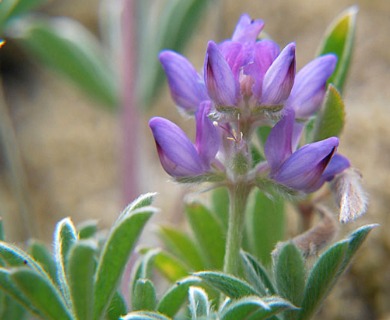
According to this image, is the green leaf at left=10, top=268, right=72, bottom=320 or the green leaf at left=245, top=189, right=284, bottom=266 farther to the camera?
the green leaf at left=245, top=189, right=284, bottom=266

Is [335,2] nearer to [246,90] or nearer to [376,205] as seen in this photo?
[376,205]

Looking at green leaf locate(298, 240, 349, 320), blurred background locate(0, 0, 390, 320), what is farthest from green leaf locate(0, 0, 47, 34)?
green leaf locate(298, 240, 349, 320)

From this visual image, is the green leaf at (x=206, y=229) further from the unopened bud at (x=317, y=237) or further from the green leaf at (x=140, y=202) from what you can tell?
the green leaf at (x=140, y=202)

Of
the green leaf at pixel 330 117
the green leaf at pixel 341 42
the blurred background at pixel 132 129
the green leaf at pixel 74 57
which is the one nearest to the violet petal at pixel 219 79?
the green leaf at pixel 330 117

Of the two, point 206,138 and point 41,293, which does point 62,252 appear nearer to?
point 41,293

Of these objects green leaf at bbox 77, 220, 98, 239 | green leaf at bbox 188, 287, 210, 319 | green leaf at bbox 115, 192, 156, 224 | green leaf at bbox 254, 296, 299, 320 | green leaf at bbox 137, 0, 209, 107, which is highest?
green leaf at bbox 137, 0, 209, 107

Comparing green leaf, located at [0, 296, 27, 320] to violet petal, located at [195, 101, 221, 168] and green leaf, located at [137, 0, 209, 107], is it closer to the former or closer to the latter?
violet petal, located at [195, 101, 221, 168]

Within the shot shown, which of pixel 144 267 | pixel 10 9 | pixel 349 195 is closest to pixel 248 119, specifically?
pixel 349 195
